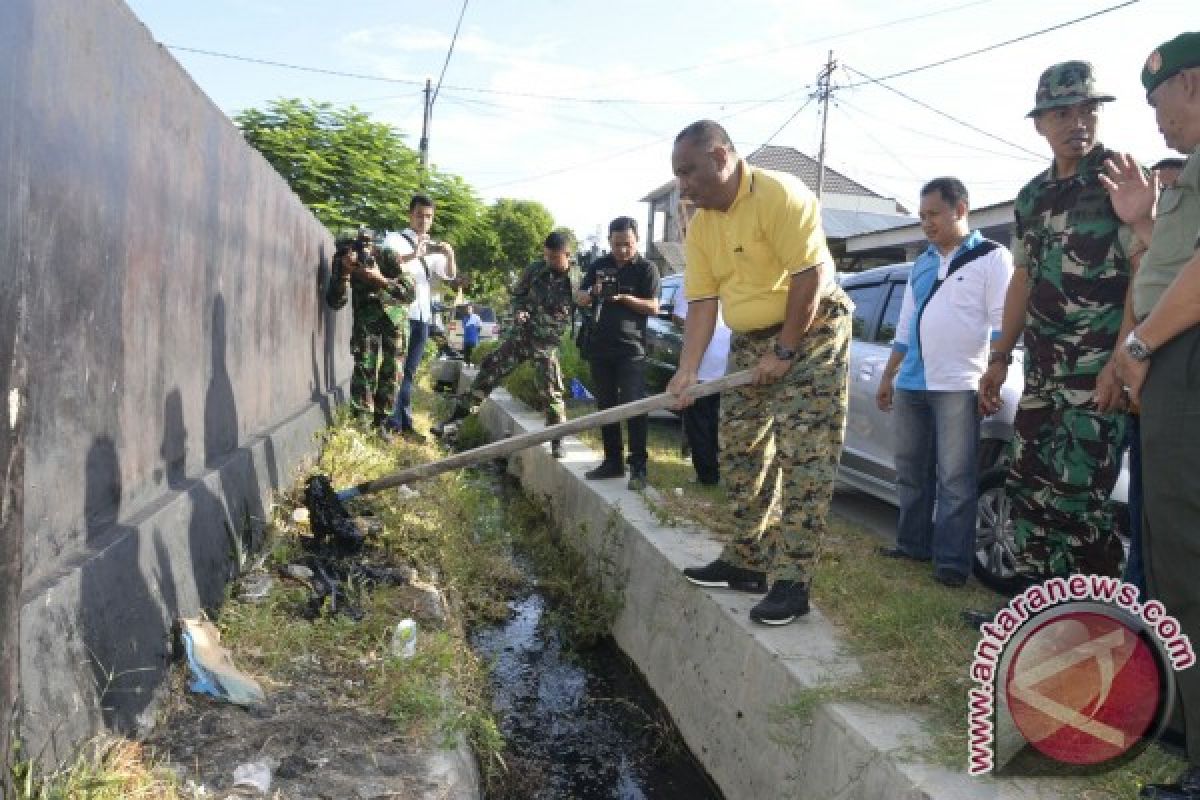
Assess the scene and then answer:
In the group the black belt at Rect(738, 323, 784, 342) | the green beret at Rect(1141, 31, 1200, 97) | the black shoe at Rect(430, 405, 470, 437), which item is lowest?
the black shoe at Rect(430, 405, 470, 437)

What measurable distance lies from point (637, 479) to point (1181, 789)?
143 inches

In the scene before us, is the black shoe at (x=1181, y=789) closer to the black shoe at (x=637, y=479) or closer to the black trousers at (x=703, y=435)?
the black shoe at (x=637, y=479)

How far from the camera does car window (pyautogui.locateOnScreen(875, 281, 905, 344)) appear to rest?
5656mm

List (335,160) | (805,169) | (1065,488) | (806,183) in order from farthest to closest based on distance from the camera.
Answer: (805,169) → (806,183) → (335,160) → (1065,488)

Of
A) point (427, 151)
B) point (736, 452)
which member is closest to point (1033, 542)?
point (736, 452)

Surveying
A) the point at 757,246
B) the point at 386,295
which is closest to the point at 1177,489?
the point at 757,246

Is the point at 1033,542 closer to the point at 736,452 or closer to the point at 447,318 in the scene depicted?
the point at 736,452

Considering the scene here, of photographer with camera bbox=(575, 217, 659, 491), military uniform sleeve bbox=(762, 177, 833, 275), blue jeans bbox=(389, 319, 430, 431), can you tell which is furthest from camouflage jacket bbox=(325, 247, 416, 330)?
military uniform sleeve bbox=(762, 177, 833, 275)

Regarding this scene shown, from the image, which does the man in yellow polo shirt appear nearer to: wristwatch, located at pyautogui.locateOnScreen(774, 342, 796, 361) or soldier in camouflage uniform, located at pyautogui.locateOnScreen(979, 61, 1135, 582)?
wristwatch, located at pyautogui.locateOnScreen(774, 342, 796, 361)

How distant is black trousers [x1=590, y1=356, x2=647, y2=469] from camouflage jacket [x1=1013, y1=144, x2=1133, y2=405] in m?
2.66

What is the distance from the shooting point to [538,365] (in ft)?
22.8

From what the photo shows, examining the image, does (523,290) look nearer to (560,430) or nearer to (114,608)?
(560,430)

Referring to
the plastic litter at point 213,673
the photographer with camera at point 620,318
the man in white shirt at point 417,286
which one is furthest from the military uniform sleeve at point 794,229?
the man in white shirt at point 417,286

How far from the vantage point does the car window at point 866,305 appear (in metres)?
5.85
